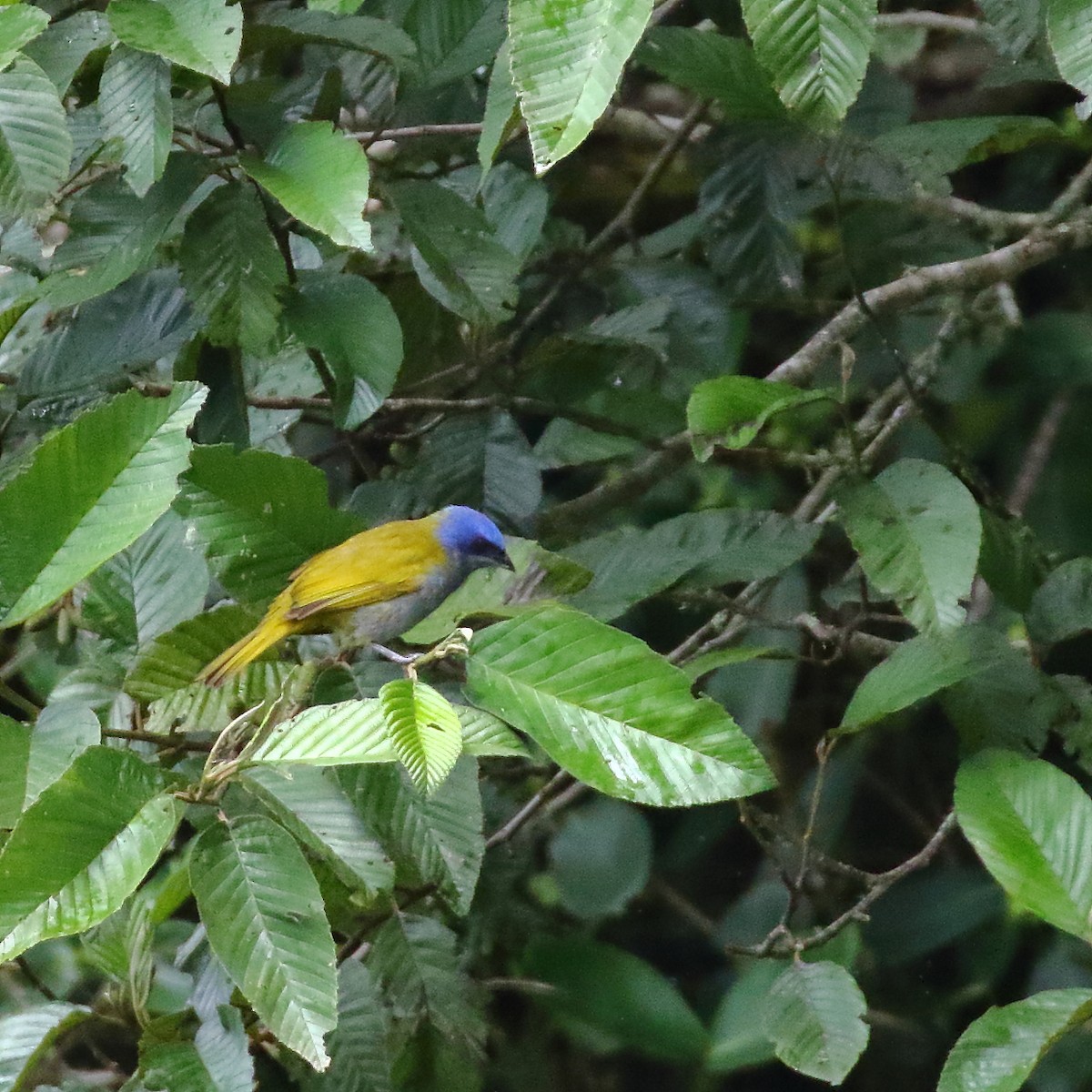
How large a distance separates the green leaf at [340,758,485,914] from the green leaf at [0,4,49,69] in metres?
0.96

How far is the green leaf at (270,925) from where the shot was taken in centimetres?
143

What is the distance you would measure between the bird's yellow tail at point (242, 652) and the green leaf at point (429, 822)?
9.9 inches

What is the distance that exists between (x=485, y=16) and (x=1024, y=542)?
4.35 ft

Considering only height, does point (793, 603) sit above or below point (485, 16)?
below

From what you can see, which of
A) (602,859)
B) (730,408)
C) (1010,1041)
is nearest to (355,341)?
(730,408)

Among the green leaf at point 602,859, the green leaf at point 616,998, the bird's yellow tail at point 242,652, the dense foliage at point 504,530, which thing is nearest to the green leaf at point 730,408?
Answer: the dense foliage at point 504,530

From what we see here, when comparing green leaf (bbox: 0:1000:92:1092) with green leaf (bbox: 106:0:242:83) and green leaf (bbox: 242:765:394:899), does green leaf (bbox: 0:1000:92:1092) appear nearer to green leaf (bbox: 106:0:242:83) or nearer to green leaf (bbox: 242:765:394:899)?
green leaf (bbox: 242:765:394:899)

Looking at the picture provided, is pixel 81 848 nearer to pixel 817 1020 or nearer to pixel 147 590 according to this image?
pixel 147 590

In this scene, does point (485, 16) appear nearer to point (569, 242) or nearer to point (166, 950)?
point (569, 242)

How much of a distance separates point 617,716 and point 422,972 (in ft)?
3.11

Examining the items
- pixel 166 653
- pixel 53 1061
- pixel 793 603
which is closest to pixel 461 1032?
pixel 166 653

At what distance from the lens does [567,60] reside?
1.27 meters

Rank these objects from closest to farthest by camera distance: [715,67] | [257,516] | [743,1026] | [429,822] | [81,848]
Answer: [81,848], [429,822], [257,516], [715,67], [743,1026]

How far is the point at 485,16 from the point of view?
238 centimetres
